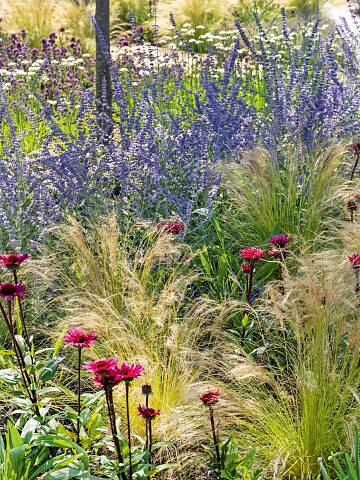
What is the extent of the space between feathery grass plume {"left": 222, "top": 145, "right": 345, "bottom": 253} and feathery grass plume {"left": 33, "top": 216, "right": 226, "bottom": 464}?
518 mm

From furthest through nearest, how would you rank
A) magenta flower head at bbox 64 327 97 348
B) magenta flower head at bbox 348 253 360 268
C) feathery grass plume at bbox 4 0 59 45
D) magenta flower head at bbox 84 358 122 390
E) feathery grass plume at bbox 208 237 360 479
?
feathery grass plume at bbox 4 0 59 45
magenta flower head at bbox 348 253 360 268
feathery grass plume at bbox 208 237 360 479
magenta flower head at bbox 64 327 97 348
magenta flower head at bbox 84 358 122 390

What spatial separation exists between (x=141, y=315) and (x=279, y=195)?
1.20 metres

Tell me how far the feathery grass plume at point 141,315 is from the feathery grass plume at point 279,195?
→ 518 millimetres

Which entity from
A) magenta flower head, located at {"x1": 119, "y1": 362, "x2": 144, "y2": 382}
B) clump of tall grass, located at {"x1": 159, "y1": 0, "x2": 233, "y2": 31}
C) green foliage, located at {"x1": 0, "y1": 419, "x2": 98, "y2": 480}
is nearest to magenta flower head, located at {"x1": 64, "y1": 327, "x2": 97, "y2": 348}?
magenta flower head, located at {"x1": 119, "y1": 362, "x2": 144, "y2": 382}

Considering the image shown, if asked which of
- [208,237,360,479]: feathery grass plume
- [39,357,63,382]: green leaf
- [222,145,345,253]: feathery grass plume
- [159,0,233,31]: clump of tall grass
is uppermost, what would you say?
[159,0,233,31]: clump of tall grass

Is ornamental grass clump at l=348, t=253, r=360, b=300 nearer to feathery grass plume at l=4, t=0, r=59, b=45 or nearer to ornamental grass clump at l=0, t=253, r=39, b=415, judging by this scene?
ornamental grass clump at l=0, t=253, r=39, b=415

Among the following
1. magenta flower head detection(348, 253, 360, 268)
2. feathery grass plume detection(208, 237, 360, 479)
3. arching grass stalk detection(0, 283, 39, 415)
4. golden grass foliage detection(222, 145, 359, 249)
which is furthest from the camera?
golden grass foliage detection(222, 145, 359, 249)

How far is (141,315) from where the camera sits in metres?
3.62

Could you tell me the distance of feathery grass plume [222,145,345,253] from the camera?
14.0 ft

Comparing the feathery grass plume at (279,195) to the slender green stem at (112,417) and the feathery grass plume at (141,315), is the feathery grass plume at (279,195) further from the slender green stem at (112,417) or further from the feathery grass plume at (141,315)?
the slender green stem at (112,417)

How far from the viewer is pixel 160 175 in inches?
174

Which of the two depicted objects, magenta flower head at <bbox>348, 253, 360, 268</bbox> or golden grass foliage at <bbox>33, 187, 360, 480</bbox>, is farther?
magenta flower head at <bbox>348, 253, 360, 268</bbox>

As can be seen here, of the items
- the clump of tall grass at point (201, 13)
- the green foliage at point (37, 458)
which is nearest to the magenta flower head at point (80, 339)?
the green foliage at point (37, 458)

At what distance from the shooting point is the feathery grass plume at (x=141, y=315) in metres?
3.04
